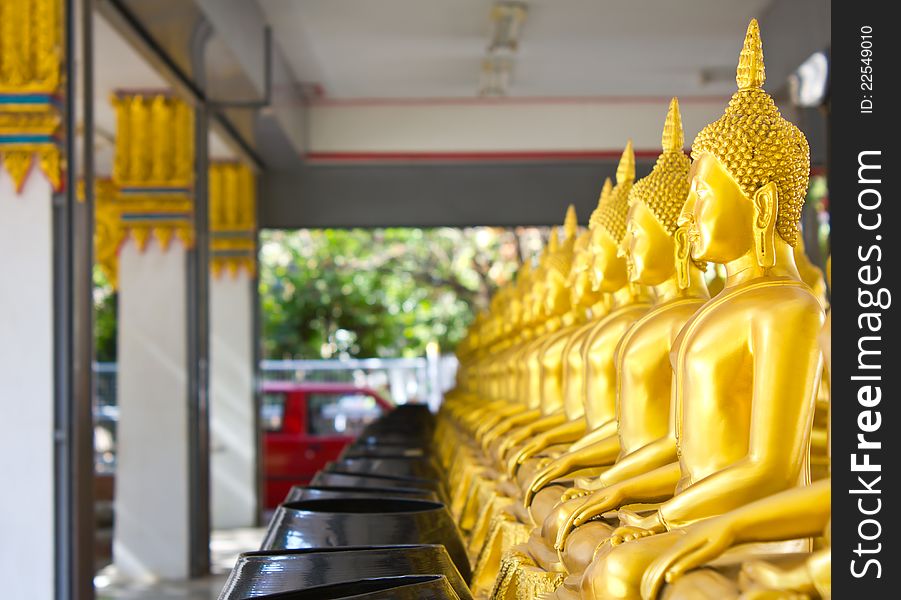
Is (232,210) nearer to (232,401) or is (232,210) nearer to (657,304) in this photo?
(232,401)

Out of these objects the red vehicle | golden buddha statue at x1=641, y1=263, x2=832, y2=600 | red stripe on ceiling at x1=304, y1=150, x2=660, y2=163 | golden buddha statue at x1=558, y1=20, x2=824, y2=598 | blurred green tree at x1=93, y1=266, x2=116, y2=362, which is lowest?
the red vehicle

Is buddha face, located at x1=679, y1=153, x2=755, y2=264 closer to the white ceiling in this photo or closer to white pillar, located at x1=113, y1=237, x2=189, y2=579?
the white ceiling

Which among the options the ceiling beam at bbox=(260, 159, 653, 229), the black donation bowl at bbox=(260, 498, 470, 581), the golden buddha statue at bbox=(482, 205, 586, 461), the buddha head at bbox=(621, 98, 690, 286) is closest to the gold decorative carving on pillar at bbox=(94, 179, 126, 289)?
the ceiling beam at bbox=(260, 159, 653, 229)

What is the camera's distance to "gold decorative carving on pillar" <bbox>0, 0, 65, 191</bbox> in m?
3.37

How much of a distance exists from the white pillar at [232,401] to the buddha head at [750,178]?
7.72 meters

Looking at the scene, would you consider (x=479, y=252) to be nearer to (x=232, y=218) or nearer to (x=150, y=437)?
(x=232, y=218)

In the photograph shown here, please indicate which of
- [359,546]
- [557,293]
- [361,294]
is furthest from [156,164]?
[361,294]

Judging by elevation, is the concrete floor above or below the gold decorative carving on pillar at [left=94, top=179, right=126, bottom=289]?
below

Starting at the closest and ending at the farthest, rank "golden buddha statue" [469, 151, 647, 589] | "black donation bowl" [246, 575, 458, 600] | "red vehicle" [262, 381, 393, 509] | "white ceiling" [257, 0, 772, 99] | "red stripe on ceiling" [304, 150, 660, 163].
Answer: "black donation bowl" [246, 575, 458, 600] < "golden buddha statue" [469, 151, 647, 589] < "white ceiling" [257, 0, 772, 99] < "red stripe on ceiling" [304, 150, 660, 163] < "red vehicle" [262, 381, 393, 509]

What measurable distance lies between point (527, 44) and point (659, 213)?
5693mm

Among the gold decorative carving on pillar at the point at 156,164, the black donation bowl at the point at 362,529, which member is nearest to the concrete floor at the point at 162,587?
the gold decorative carving on pillar at the point at 156,164

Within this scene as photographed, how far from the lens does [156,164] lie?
20.8 ft

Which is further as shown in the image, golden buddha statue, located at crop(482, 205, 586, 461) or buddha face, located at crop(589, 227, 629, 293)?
golden buddha statue, located at crop(482, 205, 586, 461)

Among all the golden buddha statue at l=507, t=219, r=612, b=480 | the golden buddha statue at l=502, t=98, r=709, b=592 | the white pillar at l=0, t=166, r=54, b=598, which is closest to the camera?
the golden buddha statue at l=502, t=98, r=709, b=592
